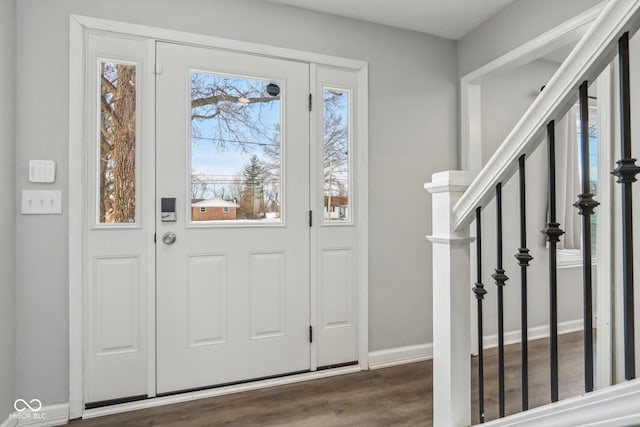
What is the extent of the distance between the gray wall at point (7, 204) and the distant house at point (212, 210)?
88 centimetres

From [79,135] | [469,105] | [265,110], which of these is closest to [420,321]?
[469,105]

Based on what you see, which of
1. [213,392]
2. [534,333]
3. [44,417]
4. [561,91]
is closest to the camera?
[561,91]

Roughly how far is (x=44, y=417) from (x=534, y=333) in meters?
3.56

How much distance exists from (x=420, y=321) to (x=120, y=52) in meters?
2.70

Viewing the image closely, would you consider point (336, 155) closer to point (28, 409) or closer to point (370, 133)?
point (370, 133)

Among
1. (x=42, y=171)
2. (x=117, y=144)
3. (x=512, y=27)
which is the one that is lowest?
(x=42, y=171)

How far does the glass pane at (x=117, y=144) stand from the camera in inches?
81.1

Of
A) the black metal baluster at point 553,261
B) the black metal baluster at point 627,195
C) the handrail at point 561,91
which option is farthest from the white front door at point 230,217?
the black metal baluster at point 627,195

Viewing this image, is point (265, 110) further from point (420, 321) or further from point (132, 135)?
point (420, 321)

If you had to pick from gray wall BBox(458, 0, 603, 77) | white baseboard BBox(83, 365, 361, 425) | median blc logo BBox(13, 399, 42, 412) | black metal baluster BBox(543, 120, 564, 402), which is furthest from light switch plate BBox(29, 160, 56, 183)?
gray wall BBox(458, 0, 603, 77)

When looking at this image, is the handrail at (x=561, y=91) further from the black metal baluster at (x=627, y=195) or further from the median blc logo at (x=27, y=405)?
the median blc logo at (x=27, y=405)

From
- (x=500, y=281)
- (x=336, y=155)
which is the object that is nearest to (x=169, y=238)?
(x=336, y=155)

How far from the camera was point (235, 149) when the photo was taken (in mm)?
2326

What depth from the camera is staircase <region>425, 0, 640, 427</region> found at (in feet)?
2.45
